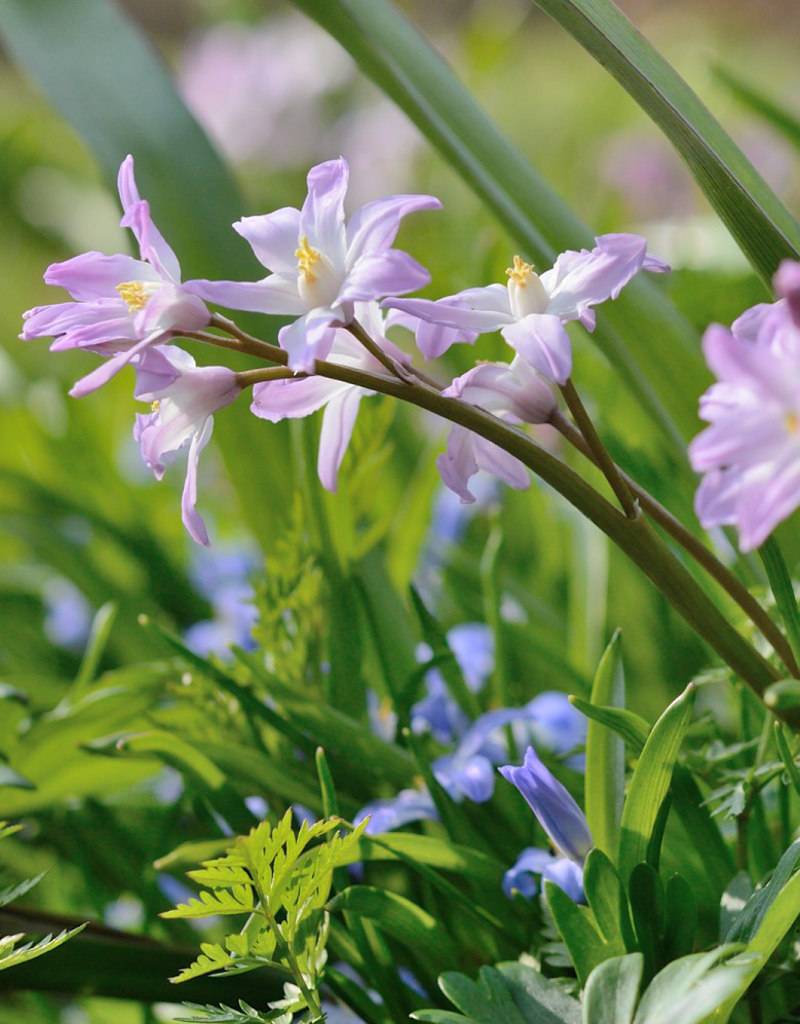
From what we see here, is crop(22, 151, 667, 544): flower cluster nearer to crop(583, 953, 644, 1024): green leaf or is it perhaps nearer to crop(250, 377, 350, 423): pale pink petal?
crop(250, 377, 350, 423): pale pink petal

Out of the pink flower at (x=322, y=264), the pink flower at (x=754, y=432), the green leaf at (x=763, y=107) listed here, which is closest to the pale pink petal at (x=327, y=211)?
the pink flower at (x=322, y=264)

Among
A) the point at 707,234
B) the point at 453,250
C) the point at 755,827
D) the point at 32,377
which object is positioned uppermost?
the point at 32,377

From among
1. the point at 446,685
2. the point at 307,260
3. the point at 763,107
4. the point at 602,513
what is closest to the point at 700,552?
the point at 602,513

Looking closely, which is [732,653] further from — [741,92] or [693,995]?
[741,92]

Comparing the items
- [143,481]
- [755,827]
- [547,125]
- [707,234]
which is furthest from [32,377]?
[547,125]

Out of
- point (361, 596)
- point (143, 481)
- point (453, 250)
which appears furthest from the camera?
point (453, 250)

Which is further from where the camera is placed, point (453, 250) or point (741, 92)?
point (453, 250)

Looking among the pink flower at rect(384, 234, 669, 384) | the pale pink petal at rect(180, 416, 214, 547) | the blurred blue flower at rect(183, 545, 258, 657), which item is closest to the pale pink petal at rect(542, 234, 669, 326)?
the pink flower at rect(384, 234, 669, 384)

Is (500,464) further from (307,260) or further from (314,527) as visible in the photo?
(314,527)
